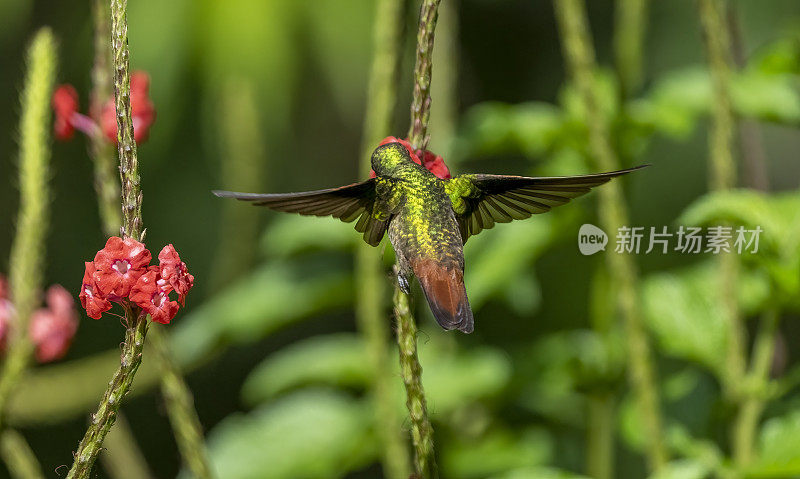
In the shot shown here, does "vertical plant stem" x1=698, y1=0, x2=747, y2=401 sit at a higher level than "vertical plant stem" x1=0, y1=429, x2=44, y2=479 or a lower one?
higher

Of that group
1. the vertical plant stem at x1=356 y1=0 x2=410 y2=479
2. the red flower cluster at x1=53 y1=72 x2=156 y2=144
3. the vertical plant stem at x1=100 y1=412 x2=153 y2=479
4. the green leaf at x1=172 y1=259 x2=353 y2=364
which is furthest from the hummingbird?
the green leaf at x1=172 y1=259 x2=353 y2=364

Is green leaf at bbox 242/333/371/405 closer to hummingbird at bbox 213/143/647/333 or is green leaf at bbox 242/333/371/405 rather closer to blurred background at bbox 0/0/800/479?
blurred background at bbox 0/0/800/479

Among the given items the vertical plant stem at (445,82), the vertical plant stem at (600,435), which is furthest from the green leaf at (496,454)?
the vertical plant stem at (445,82)

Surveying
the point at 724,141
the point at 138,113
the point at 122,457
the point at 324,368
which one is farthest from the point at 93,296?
the point at 324,368

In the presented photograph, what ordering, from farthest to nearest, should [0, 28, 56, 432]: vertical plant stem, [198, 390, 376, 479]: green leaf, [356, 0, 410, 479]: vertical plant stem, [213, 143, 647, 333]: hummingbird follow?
[198, 390, 376, 479]: green leaf
[356, 0, 410, 479]: vertical plant stem
[0, 28, 56, 432]: vertical plant stem
[213, 143, 647, 333]: hummingbird

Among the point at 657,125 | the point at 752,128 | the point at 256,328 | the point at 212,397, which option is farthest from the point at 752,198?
the point at 212,397

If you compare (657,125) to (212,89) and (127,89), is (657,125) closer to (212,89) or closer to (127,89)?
(127,89)

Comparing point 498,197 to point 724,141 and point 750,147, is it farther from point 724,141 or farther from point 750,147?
point 750,147
